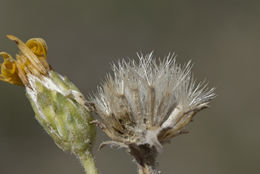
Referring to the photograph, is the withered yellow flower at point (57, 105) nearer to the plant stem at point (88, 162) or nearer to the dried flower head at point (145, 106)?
the plant stem at point (88, 162)

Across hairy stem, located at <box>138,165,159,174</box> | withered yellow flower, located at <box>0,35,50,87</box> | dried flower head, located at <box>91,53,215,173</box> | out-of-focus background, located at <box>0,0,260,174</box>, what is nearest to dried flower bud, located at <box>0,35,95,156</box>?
withered yellow flower, located at <box>0,35,50,87</box>

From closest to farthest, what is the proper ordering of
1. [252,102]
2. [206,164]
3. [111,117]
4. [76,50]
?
[111,117] < [206,164] < [252,102] < [76,50]

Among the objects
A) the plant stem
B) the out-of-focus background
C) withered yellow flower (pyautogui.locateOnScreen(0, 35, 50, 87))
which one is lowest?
the plant stem

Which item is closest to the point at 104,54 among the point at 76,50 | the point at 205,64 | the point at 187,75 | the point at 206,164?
the point at 76,50

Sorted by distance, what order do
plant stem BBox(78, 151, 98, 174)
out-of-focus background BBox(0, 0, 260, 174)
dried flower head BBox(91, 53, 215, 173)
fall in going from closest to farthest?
dried flower head BBox(91, 53, 215, 173) → plant stem BBox(78, 151, 98, 174) → out-of-focus background BBox(0, 0, 260, 174)

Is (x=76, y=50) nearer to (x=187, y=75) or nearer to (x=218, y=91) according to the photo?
(x=218, y=91)

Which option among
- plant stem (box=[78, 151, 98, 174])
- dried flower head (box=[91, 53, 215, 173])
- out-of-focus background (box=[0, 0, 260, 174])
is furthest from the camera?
out-of-focus background (box=[0, 0, 260, 174])

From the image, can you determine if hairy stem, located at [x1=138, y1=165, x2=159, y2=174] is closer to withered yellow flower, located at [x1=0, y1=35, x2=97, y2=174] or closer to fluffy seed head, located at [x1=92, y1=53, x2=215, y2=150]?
fluffy seed head, located at [x1=92, y1=53, x2=215, y2=150]

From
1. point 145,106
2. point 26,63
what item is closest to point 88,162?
point 145,106
